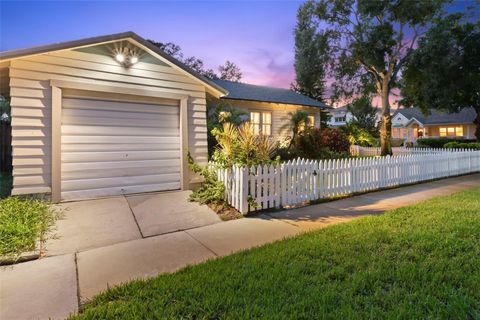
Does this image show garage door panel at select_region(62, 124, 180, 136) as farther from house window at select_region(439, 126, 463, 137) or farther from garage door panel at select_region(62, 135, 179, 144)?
house window at select_region(439, 126, 463, 137)

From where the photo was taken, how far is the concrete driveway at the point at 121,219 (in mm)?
4281

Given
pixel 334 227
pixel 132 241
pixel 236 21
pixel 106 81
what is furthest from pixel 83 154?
pixel 236 21

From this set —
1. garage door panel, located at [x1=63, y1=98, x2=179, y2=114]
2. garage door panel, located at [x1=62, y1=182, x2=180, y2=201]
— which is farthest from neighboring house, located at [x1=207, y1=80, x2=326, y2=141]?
garage door panel, located at [x1=62, y1=182, x2=180, y2=201]

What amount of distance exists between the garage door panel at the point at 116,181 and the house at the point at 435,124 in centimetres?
3225

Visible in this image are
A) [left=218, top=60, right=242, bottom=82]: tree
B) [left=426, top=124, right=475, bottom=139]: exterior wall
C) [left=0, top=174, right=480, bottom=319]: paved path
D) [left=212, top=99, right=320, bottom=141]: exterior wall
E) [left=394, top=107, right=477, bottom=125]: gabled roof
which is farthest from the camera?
[left=218, top=60, right=242, bottom=82]: tree

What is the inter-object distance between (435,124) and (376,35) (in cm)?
2881

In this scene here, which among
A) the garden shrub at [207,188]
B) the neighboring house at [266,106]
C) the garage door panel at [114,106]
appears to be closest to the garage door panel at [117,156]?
the garden shrub at [207,188]

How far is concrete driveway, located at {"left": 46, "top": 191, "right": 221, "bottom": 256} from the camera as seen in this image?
4.28 m

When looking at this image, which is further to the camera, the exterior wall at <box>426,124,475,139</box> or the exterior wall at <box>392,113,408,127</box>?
the exterior wall at <box>392,113,408,127</box>

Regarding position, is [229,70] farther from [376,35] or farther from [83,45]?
[83,45]

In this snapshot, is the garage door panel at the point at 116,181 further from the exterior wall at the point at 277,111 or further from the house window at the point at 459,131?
the house window at the point at 459,131

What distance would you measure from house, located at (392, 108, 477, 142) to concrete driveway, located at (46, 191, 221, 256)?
32841 mm

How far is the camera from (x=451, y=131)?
36.9 m

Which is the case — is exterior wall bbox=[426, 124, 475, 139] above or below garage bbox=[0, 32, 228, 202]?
above
